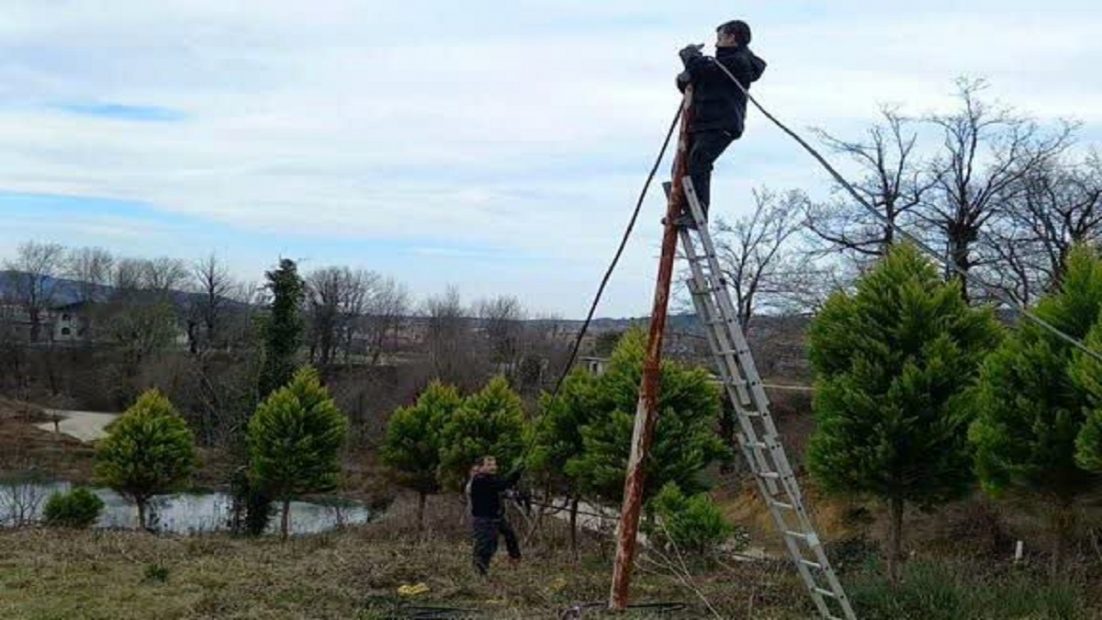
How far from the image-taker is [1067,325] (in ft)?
30.2

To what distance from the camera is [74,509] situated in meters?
19.4

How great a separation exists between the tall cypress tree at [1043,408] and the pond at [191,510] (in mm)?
18097

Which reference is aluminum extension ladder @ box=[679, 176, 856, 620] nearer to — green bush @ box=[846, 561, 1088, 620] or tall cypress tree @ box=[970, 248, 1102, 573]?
green bush @ box=[846, 561, 1088, 620]

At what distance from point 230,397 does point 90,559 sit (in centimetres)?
2458

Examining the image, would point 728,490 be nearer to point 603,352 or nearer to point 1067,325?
point 603,352

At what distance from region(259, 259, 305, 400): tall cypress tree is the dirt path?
18.8 m

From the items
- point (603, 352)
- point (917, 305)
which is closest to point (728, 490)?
point (603, 352)

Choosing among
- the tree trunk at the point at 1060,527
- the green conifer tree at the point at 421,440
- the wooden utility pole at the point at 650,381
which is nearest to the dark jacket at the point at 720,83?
the wooden utility pole at the point at 650,381

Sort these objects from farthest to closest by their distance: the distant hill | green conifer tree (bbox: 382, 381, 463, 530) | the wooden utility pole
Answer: the distant hill → green conifer tree (bbox: 382, 381, 463, 530) → the wooden utility pole

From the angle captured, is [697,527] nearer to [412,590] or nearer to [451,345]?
[412,590]

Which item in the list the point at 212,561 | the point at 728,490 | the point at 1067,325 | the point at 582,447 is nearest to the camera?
the point at 1067,325

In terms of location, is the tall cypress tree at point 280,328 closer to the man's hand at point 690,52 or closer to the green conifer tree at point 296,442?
the green conifer tree at point 296,442

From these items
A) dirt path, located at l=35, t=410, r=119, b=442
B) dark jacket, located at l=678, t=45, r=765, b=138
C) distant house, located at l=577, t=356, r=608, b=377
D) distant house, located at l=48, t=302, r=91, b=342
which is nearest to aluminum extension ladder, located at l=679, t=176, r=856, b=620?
dark jacket, located at l=678, t=45, r=765, b=138

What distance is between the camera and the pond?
84.4 ft
